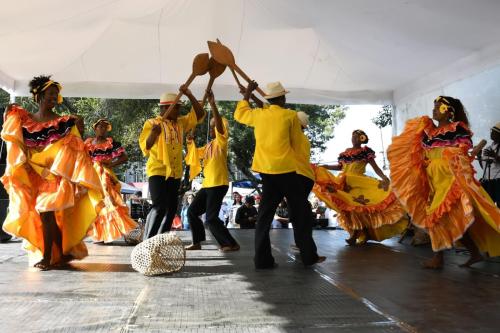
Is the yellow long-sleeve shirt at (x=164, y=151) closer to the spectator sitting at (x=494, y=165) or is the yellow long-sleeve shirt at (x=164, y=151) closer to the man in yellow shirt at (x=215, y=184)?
the man in yellow shirt at (x=215, y=184)

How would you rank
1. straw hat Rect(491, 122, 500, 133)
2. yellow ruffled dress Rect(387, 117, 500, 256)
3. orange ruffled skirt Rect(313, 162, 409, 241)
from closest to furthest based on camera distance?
yellow ruffled dress Rect(387, 117, 500, 256) → straw hat Rect(491, 122, 500, 133) → orange ruffled skirt Rect(313, 162, 409, 241)

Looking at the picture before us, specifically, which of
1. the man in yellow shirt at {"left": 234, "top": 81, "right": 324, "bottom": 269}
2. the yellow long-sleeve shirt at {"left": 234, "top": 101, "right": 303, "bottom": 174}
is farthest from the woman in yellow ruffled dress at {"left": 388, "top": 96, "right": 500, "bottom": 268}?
the yellow long-sleeve shirt at {"left": 234, "top": 101, "right": 303, "bottom": 174}

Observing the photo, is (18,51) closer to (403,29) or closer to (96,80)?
(96,80)

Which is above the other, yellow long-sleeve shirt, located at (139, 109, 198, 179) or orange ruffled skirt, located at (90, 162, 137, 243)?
yellow long-sleeve shirt, located at (139, 109, 198, 179)

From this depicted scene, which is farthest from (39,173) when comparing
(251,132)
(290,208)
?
(251,132)

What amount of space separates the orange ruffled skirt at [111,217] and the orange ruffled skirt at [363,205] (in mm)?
2711

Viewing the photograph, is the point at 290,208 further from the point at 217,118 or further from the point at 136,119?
the point at 136,119

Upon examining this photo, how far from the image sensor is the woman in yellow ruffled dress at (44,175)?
4.26m

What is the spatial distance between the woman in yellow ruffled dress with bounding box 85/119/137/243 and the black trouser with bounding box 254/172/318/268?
2.48 metres

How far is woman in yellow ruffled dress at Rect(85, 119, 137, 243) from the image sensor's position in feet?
21.1

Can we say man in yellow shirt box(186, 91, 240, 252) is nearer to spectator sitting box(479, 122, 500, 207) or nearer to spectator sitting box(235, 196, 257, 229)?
spectator sitting box(479, 122, 500, 207)

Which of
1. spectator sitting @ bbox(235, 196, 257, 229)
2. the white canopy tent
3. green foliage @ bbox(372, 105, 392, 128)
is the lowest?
spectator sitting @ bbox(235, 196, 257, 229)

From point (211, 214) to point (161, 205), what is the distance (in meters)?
1.05

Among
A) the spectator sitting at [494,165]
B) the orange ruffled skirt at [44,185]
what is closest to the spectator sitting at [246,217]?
Result: the spectator sitting at [494,165]
